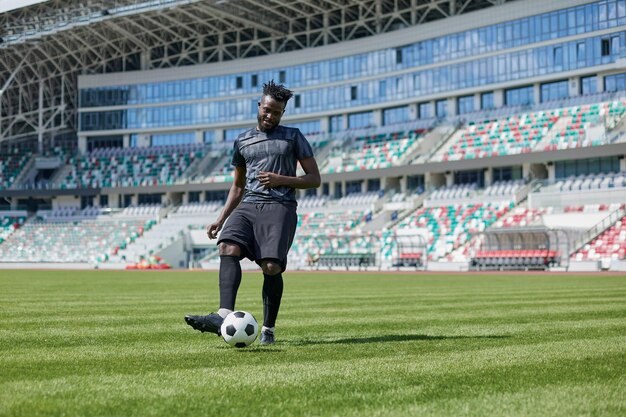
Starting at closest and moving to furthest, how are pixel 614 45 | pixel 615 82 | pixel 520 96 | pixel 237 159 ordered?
pixel 237 159 < pixel 614 45 < pixel 615 82 < pixel 520 96

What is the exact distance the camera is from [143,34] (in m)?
73.6

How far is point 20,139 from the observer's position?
85375mm

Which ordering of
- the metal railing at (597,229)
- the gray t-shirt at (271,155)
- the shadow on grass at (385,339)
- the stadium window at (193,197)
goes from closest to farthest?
the shadow on grass at (385,339) < the gray t-shirt at (271,155) < the metal railing at (597,229) < the stadium window at (193,197)

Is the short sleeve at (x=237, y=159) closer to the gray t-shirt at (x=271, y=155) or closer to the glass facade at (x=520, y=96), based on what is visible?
the gray t-shirt at (x=271, y=155)

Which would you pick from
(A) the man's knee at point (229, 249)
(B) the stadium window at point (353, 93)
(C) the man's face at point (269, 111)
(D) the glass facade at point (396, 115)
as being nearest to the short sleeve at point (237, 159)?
(C) the man's face at point (269, 111)

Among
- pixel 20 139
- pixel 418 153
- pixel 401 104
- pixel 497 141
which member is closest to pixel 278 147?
pixel 497 141

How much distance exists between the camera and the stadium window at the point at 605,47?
54094mm

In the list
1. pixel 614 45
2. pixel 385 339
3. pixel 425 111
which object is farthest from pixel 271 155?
pixel 425 111

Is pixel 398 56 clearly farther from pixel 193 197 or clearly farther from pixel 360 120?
pixel 193 197

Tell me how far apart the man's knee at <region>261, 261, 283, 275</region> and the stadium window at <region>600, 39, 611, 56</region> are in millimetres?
50943

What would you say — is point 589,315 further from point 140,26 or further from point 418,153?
point 140,26

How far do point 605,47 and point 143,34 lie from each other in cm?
3886

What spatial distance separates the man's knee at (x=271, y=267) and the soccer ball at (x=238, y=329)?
2.02 feet

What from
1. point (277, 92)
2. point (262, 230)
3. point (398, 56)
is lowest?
point (262, 230)
